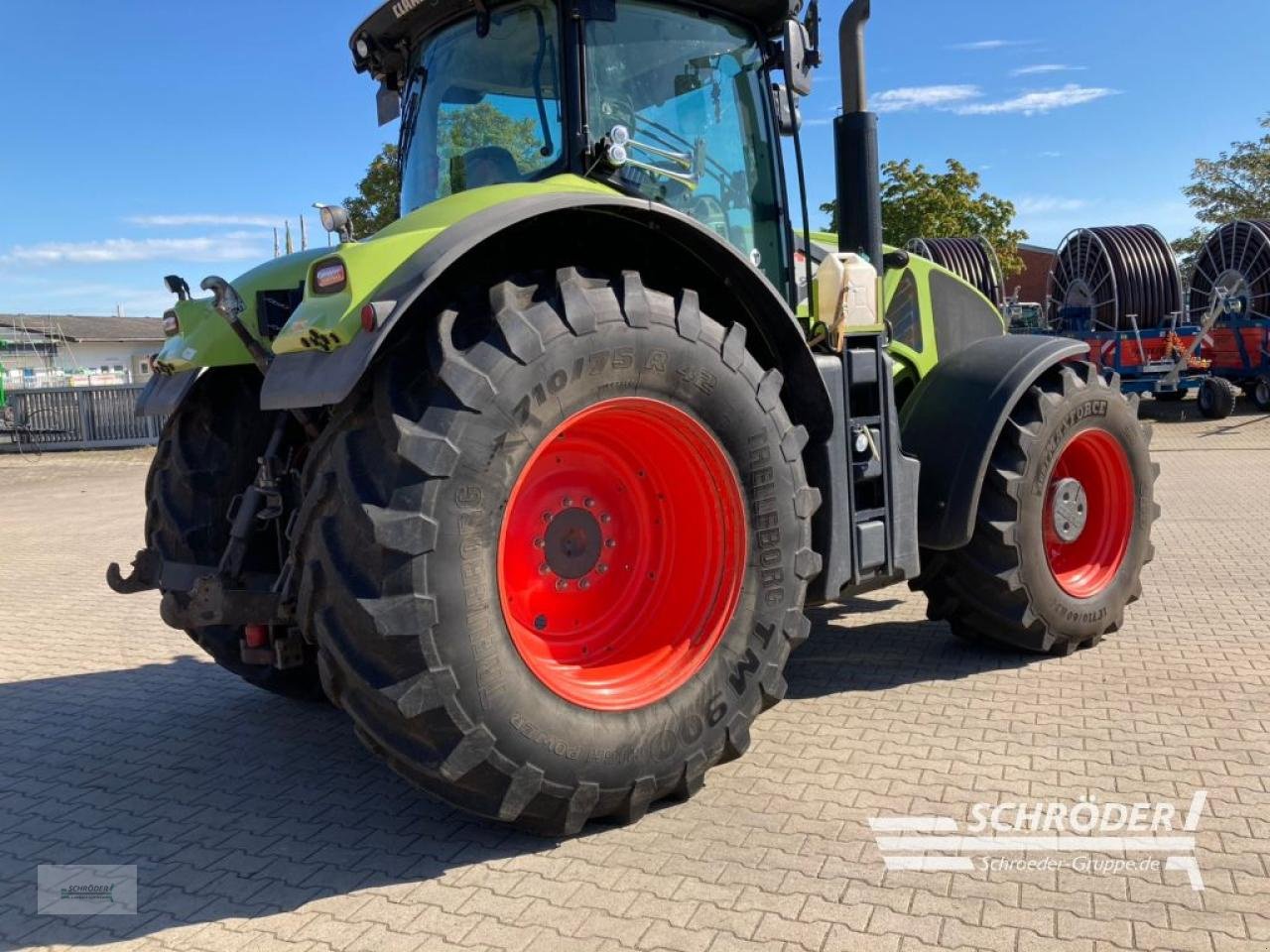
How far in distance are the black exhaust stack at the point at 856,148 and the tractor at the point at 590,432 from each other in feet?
0.05

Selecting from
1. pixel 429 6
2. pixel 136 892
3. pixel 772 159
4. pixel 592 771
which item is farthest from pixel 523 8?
pixel 136 892

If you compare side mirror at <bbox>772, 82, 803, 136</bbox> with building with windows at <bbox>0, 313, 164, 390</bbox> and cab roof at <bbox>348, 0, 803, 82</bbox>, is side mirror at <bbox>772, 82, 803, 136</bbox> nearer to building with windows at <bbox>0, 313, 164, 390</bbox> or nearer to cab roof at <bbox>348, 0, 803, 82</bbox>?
cab roof at <bbox>348, 0, 803, 82</bbox>

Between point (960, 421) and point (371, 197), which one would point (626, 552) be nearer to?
→ point (960, 421)

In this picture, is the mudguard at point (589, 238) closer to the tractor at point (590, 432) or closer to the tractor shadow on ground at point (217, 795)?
the tractor at point (590, 432)

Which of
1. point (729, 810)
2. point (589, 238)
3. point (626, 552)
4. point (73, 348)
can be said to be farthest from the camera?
point (73, 348)

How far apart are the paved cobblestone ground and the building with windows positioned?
3604 centimetres

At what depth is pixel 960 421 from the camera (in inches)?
178

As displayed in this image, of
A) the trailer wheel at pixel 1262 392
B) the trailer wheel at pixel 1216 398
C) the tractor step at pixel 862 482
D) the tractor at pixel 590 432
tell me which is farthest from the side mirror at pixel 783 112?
the trailer wheel at pixel 1262 392

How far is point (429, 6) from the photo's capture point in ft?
12.8

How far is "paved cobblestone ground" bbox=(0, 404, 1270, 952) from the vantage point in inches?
104

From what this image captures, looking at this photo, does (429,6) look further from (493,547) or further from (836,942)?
(836,942)

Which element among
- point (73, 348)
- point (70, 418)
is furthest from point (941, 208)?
point (73, 348)

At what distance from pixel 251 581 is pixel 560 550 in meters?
1.16

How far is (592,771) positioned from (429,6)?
111 inches
